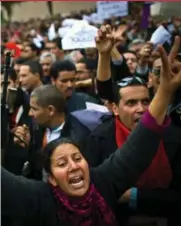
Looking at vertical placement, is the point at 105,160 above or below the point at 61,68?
above

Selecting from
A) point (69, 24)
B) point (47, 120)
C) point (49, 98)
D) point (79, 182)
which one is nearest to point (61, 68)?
point (49, 98)

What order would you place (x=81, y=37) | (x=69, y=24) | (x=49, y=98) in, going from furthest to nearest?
(x=69, y=24), (x=81, y=37), (x=49, y=98)

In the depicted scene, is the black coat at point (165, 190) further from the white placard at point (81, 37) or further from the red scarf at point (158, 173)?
the white placard at point (81, 37)

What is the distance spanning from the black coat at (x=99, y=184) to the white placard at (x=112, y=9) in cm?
592

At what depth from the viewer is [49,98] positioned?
3.79 m

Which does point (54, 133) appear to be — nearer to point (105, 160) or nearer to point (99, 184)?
point (105, 160)

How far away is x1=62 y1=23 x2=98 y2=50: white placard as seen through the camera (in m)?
4.67

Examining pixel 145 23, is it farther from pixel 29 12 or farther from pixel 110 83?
pixel 29 12

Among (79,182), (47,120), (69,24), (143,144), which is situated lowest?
(69,24)

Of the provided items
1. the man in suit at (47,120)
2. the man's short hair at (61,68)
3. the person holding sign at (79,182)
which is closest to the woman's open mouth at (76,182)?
the person holding sign at (79,182)

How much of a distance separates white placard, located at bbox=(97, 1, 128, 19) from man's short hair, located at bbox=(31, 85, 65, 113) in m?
4.50

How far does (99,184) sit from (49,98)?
1456 mm

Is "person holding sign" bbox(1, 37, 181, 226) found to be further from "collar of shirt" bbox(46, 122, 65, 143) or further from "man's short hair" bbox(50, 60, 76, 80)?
"man's short hair" bbox(50, 60, 76, 80)

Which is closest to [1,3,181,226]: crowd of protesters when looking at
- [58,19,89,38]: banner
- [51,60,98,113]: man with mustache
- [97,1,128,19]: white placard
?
[51,60,98,113]: man with mustache
